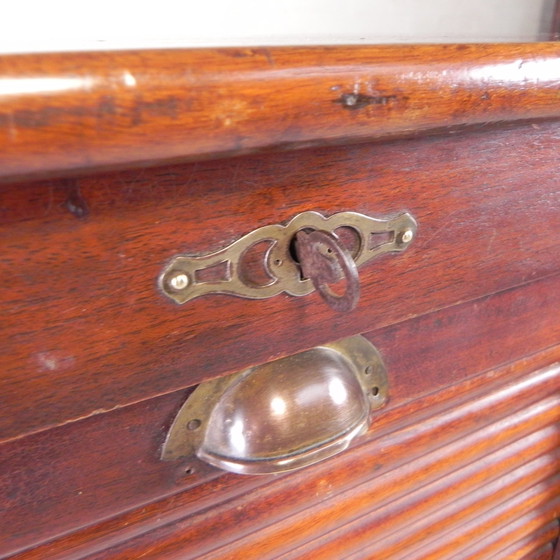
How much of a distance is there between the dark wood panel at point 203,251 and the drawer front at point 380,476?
42 millimetres

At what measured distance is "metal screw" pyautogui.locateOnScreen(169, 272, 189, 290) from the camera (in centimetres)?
30

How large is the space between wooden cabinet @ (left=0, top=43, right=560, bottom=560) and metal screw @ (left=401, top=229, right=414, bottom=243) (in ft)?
0.04

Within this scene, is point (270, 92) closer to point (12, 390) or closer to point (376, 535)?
point (12, 390)

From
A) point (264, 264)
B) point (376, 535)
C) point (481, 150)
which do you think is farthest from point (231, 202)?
point (376, 535)

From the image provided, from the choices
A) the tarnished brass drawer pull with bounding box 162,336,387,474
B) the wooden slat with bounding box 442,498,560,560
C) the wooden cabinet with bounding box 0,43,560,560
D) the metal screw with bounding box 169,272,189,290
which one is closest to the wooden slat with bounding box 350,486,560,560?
the wooden slat with bounding box 442,498,560,560

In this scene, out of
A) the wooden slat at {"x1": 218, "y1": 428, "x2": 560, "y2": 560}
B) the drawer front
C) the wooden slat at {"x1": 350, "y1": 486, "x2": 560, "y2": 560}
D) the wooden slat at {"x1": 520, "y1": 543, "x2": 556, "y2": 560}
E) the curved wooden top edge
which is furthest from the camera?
the wooden slat at {"x1": 520, "y1": 543, "x2": 556, "y2": 560}

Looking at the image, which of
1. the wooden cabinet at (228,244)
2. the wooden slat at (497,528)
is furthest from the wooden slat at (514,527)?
the wooden cabinet at (228,244)

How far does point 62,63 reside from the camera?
213 mm

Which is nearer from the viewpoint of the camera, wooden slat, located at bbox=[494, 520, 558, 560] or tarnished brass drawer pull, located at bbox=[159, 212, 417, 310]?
tarnished brass drawer pull, located at bbox=[159, 212, 417, 310]

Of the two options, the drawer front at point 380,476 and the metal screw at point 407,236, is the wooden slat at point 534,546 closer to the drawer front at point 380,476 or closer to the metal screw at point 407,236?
the drawer front at point 380,476

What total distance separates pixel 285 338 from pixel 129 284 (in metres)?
0.11

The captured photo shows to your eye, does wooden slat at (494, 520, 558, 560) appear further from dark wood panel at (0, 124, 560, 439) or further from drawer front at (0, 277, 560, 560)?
dark wood panel at (0, 124, 560, 439)

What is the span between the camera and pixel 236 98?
0.80 ft

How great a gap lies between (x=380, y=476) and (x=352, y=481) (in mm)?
33
